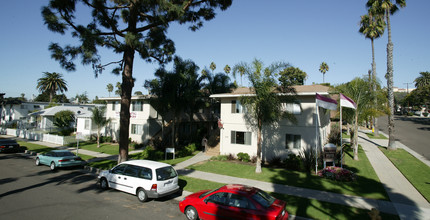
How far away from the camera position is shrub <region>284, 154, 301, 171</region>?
50.7 feet

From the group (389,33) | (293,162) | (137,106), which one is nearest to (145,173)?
(293,162)

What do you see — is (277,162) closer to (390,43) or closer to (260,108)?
(260,108)

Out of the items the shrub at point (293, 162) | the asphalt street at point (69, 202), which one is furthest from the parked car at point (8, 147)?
the shrub at point (293, 162)

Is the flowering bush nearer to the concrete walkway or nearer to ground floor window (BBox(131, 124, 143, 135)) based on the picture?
the concrete walkway

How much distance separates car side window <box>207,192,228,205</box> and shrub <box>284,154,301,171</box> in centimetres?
985

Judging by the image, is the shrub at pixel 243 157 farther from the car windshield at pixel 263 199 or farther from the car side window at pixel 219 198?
the car side window at pixel 219 198

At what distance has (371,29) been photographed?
27.9 m

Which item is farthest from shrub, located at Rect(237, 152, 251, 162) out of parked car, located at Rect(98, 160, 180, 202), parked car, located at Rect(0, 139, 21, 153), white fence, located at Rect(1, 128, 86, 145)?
white fence, located at Rect(1, 128, 86, 145)

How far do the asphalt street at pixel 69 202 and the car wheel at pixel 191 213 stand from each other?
0.36 meters

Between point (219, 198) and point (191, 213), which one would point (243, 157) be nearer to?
point (191, 213)

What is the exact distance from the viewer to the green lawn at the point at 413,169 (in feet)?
37.5

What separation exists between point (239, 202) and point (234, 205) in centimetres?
19

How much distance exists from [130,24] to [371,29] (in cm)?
2902

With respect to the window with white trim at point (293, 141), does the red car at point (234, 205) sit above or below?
below
